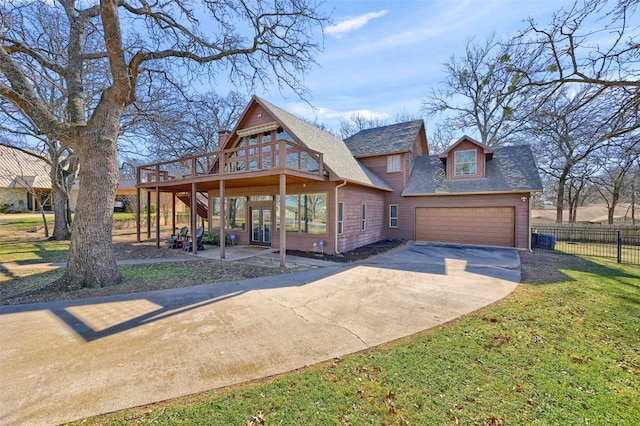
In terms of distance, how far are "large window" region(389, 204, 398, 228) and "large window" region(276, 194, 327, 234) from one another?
20.9ft

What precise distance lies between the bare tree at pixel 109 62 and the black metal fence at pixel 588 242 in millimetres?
14025

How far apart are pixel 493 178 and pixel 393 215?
5429mm

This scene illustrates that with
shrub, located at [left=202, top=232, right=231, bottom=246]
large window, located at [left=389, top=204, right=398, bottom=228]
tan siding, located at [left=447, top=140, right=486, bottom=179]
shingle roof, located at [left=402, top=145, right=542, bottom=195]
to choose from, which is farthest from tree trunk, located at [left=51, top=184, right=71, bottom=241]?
tan siding, located at [left=447, top=140, right=486, bottom=179]

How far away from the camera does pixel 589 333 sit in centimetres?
441

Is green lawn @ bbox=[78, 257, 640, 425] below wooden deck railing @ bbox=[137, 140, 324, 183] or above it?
below

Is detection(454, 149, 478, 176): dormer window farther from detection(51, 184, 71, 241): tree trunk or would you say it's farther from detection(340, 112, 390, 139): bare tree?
detection(51, 184, 71, 241): tree trunk

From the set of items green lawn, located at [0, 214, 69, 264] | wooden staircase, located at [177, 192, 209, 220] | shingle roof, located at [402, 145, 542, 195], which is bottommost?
green lawn, located at [0, 214, 69, 264]

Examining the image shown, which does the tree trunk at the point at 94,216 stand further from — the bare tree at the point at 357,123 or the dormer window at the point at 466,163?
the bare tree at the point at 357,123

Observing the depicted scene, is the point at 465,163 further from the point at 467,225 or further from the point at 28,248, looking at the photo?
the point at 28,248

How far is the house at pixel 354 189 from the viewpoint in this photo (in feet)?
38.1

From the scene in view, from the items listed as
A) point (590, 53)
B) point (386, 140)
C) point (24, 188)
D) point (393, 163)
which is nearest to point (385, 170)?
point (393, 163)

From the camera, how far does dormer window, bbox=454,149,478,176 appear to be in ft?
49.6

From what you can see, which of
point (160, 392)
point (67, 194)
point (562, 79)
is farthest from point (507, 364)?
point (67, 194)

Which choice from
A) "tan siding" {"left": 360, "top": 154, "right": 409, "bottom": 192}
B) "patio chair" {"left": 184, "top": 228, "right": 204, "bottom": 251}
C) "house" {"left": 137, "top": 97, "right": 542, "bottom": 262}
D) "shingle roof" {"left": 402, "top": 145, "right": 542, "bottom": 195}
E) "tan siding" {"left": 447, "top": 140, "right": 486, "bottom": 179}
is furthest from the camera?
"tan siding" {"left": 360, "top": 154, "right": 409, "bottom": 192}
